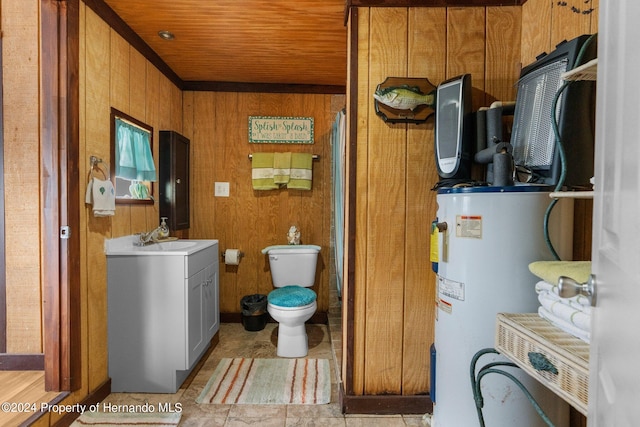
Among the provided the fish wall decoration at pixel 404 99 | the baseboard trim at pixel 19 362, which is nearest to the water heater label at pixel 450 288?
the fish wall decoration at pixel 404 99

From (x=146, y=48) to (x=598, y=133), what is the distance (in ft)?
8.77

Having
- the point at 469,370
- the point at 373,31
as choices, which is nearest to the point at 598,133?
the point at 469,370

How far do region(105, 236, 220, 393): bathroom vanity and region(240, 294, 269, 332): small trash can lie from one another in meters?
0.92

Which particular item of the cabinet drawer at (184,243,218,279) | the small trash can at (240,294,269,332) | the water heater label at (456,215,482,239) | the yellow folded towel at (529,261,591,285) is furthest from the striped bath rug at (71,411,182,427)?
the yellow folded towel at (529,261,591,285)

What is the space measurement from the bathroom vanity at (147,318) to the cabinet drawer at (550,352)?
5.56 feet

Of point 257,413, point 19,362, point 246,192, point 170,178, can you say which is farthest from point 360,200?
point 19,362

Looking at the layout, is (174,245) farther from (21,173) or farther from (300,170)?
(300,170)

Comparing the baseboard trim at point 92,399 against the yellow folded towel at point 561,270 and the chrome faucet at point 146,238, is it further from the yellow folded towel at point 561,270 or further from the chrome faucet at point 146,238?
the yellow folded towel at point 561,270

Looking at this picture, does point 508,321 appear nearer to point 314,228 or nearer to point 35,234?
point 314,228

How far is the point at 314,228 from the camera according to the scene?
10.2ft

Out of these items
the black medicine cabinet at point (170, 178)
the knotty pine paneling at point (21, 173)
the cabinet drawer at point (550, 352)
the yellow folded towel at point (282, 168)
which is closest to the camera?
the cabinet drawer at point (550, 352)

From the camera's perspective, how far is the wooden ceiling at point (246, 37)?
6.23ft

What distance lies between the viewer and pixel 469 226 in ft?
4.17

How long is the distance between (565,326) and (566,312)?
50 mm
